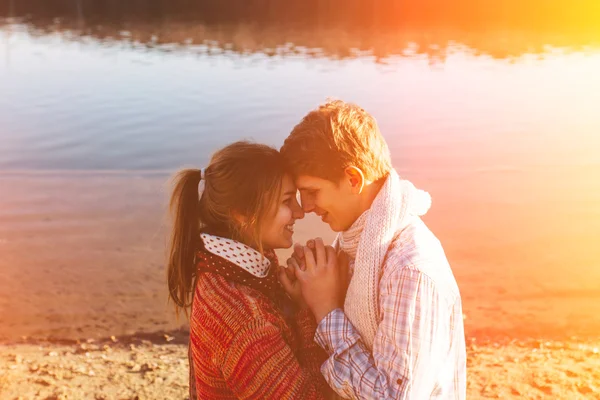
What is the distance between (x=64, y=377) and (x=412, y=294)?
11.9 ft

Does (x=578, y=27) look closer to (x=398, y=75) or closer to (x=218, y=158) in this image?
(x=398, y=75)

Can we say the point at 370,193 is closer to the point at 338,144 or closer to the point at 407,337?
the point at 338,144

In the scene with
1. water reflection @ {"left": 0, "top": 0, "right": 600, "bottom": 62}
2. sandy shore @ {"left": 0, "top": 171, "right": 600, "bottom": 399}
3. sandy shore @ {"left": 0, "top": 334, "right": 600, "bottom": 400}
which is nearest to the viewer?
sandy shore @ {"left": 0, "top": 334, "right": 600, "bottom": 400}

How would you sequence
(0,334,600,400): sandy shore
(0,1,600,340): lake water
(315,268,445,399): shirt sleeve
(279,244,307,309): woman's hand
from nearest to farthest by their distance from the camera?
1. (315,268,445,399): shirt sleeve
2. (279,244,307,309): woman's hand
3. (0,334,600,400): sandy shore
4. (0,1,600,340): lake water

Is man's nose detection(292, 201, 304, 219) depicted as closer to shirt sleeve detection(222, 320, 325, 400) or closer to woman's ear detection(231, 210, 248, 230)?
woman's ear detection(231, 210, 248, 230)

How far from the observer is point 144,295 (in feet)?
23.2

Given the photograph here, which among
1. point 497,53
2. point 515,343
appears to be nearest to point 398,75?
point 497,53

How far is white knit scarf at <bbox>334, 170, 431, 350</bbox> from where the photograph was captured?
8.38ft

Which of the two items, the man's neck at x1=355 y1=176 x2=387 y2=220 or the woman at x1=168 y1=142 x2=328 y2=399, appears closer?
the woman at x1=168 y1=142 x2=328 y2=399

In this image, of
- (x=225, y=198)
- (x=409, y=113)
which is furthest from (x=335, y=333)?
(x=409, y=113)

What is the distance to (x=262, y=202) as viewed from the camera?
2729 mm

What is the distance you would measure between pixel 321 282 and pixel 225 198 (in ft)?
1.62

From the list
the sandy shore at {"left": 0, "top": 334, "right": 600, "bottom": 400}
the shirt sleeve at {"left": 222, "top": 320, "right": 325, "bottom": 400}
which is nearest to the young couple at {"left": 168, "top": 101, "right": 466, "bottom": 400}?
the shirt sleeve at {"left": 222, "top": 320, "right": 325, "bottom": 400}

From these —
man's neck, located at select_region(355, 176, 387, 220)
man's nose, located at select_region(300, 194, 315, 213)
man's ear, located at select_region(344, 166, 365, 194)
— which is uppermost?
man's ear, located at select_region(344, 166, 365, 194)
